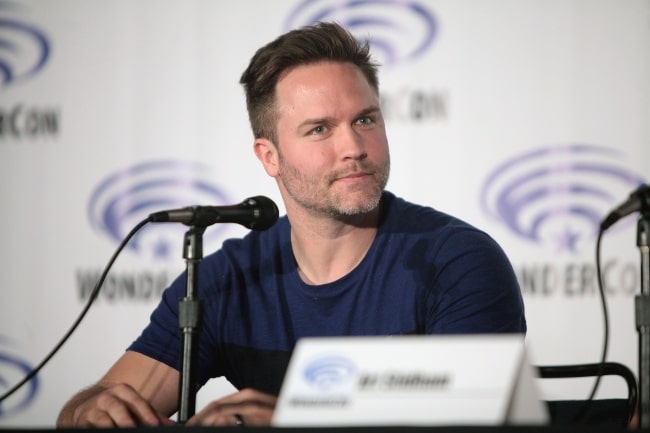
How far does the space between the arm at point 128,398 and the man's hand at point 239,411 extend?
25 centimetres

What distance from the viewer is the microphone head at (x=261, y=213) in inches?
85.7

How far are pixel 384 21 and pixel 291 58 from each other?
1085 mm

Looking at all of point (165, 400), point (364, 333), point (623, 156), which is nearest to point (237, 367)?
point (165, 400)

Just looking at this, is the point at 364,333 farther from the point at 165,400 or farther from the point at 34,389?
the point at 34,389

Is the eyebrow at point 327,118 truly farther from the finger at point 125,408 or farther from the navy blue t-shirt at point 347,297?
the finger at point 125,408

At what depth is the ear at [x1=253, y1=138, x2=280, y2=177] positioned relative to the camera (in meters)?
3.01

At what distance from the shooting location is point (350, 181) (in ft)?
8.80

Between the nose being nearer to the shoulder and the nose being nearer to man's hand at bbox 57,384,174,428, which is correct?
the shoulder

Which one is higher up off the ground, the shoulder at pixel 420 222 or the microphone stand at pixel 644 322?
the shoulder at pixel 420 222

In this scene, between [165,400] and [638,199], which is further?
[165,400]

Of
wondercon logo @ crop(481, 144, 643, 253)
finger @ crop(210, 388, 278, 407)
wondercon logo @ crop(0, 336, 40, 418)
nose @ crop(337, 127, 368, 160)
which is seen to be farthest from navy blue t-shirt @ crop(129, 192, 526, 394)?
wondercon logo @ crop(0, 336, 40, 418)

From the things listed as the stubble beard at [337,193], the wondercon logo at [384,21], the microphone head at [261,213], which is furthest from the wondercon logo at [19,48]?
the microphone head at [261,213]

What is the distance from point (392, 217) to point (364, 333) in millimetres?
404

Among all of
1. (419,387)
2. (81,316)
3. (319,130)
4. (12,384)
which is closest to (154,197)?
(12,384)
